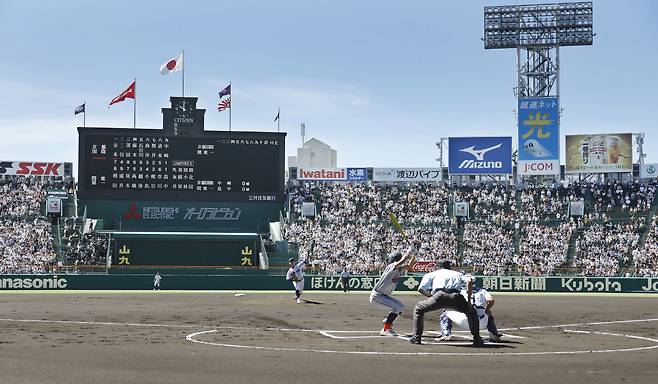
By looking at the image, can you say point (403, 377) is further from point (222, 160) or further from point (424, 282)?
point (222, 160)

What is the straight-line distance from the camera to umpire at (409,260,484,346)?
53.9 feet

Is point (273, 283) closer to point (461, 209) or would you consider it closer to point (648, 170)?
point (461, 209)

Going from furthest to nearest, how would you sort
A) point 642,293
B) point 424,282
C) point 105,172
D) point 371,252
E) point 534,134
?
1. point 534,134
2. point 371,252
3. point 105,172
4. point 642,293
5. point 424,282

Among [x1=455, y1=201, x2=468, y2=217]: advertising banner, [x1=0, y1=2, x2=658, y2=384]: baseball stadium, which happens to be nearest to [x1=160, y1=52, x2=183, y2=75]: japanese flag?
[x1=0, y1=2, x2=658, y2=384]: baseball stadium

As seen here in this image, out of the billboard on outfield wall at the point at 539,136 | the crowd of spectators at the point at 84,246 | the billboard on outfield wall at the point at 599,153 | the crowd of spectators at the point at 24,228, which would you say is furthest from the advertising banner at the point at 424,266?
the crowd of spectators at the point at 24,228

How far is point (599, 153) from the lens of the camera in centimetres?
6919

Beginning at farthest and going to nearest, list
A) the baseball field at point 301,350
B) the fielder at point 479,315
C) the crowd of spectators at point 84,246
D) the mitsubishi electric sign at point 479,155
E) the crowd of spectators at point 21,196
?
the mitsubishi electric sign at point 479,155 → the crowd of spectators at point 21,196 → the crowd of spectators at point 84,246 → the fielder at point 479,315 → the baseball field at point 301,350

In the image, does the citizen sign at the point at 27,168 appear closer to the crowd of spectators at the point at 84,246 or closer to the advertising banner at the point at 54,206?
the advertising banner at the point at 54,206

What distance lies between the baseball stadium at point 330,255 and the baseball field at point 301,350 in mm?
88

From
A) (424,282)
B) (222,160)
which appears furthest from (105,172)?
(424,282)

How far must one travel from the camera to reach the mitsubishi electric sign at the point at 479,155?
226ft

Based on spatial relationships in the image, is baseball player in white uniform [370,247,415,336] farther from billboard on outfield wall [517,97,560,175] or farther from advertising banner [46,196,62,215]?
billboard on outfield wall [517,97,560,175]

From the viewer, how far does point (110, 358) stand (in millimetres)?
14078

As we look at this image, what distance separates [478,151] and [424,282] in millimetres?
53790
